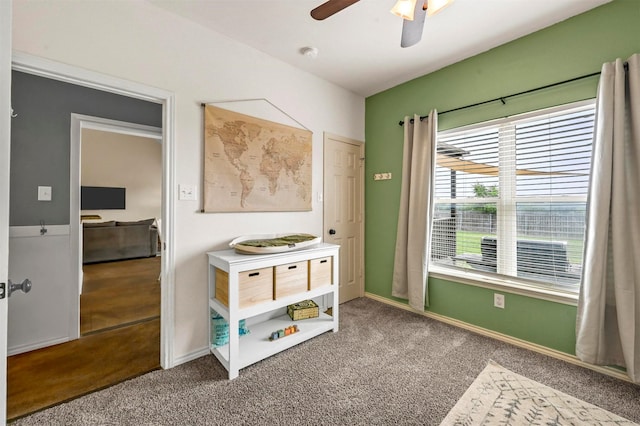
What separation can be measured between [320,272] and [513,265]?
172 centimetres

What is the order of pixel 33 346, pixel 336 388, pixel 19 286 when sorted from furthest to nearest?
pixel 33 346 < pixel 336 388 < pixel 19 286

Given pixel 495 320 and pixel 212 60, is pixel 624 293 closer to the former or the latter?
pixel 495 320

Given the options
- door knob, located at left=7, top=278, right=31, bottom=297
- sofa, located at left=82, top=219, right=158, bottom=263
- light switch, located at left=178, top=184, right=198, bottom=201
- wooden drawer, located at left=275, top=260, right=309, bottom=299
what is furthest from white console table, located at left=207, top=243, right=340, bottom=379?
sofa, located at left=82, top=219, right=158, bottom=263

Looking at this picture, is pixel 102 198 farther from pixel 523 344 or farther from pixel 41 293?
pixel 523 344

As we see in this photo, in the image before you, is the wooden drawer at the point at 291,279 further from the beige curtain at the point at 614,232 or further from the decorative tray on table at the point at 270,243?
the beige curtain at the point at 614,232

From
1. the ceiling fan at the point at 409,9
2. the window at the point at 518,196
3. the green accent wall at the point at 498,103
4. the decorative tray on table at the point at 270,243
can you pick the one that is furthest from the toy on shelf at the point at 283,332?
the ceiling fan at the point at 409,9

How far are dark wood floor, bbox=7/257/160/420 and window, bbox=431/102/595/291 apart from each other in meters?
2.91

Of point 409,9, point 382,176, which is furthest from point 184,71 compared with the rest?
point 382,176

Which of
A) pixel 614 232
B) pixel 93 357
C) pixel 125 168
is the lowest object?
pixel 93 357

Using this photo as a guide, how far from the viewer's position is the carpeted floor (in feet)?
5.12

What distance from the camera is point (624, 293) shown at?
1.80 meters

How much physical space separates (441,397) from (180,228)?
2129 mm

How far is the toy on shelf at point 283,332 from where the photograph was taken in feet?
7.51

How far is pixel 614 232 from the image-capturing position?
1.84 m
